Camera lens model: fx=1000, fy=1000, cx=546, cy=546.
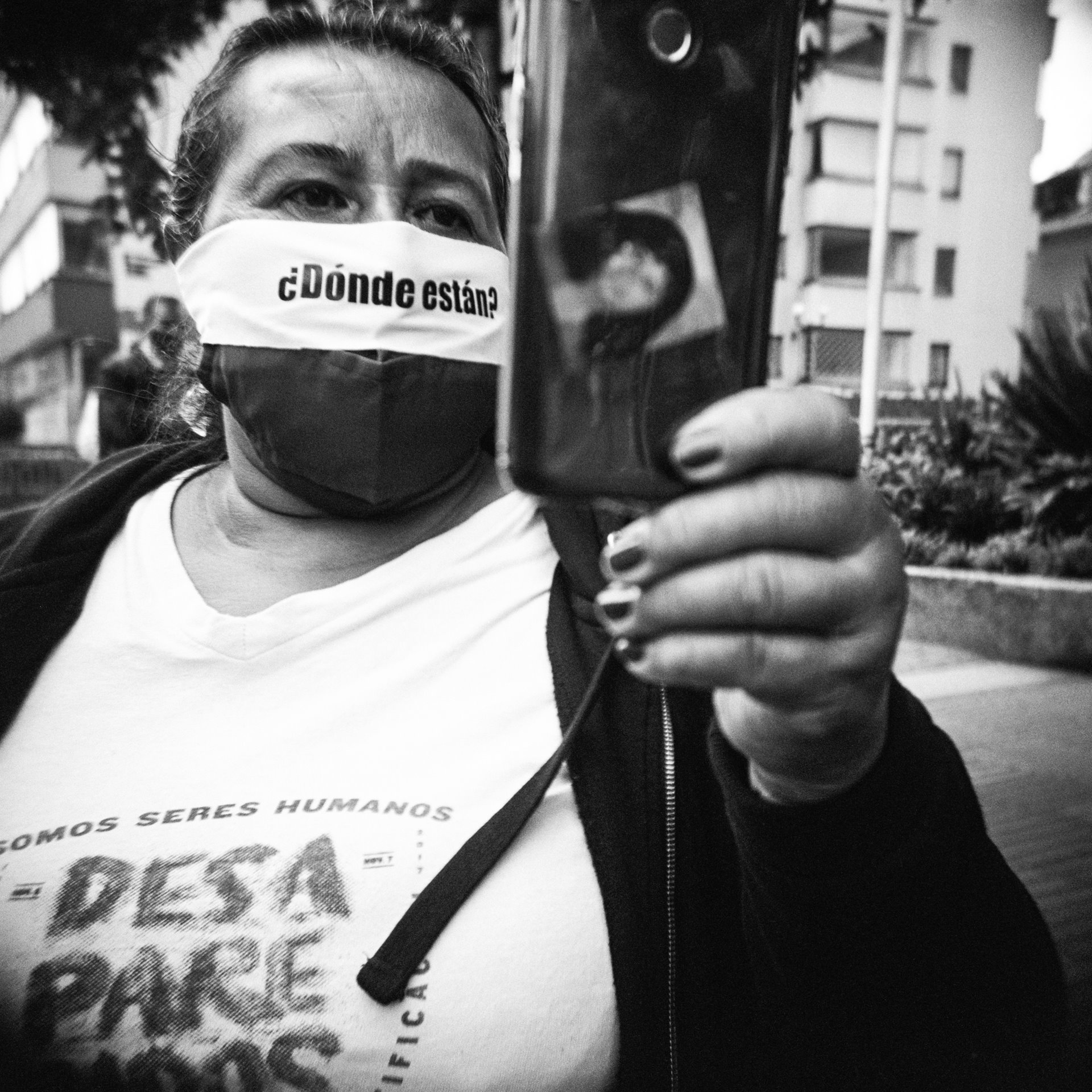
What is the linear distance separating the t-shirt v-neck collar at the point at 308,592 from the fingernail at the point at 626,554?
72 centimetres

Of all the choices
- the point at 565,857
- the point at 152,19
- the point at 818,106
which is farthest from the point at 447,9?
the point at 818,106

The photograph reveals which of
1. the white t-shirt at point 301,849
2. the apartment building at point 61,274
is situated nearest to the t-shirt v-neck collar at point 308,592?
the white t-shirt at point 301,849

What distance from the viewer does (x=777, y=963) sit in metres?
1.04

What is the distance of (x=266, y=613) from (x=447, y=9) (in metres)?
2.80

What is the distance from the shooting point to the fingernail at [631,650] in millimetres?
649

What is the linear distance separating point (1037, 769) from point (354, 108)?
140 inches

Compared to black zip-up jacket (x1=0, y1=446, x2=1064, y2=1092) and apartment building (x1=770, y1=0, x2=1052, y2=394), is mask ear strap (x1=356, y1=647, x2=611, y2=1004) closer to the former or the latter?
black zip-up jacket (x1=0, y1=446, x2=1064, y2=1092)

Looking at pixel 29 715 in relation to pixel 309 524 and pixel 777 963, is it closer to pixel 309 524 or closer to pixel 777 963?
pixel 309 524

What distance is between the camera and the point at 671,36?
652 millimetres

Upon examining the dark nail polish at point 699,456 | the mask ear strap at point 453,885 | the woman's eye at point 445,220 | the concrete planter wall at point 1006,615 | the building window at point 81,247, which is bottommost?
the concrete planter wall at point 1006,615

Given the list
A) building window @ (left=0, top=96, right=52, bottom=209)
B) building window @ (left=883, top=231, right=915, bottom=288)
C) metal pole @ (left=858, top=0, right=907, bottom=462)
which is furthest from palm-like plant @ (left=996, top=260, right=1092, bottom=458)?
building window @ (left=883, top=231, right=915, bottom=288)

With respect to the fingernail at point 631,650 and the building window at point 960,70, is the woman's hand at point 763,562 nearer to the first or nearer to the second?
the fingernail at point 631,650

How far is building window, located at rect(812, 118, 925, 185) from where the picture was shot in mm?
25141

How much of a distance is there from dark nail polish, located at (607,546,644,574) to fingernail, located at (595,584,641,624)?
2cm
